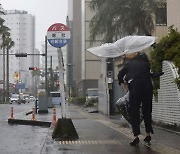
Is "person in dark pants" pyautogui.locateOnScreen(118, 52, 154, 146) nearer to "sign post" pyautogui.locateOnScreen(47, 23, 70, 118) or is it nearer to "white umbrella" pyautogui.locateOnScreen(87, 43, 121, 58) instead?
"white umbrella" pyautogui.locateOnScreen(87, 43, 121, 58)

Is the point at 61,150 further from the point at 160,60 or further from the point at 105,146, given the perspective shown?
the point at 160,60

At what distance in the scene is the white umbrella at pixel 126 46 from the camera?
980 centimetres

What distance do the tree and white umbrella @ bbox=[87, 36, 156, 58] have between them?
1364 centimetres

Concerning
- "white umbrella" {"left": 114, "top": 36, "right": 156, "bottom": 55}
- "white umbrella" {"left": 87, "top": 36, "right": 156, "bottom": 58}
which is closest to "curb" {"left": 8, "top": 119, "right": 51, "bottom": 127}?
"white umbrella" {"left": 87, "top": 36, "right": 156, "bottom": 58}

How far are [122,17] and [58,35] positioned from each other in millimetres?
12564

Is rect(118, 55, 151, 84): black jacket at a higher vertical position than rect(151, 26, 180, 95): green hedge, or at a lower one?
lower

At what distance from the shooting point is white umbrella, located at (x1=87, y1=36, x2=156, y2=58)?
9805mm

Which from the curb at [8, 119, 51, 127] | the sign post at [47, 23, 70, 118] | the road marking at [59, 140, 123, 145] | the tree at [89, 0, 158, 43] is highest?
the tree at [89, 0, 158, 43]

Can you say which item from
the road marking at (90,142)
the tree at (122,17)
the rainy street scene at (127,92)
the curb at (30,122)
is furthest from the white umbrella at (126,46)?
the tree at (122,17)

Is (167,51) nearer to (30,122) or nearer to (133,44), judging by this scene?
(133,44)

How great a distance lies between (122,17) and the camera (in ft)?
79.9

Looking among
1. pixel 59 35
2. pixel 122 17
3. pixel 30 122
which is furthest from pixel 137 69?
pixel 122 17

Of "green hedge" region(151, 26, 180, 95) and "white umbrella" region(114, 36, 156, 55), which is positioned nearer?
"white umbrella" region(114, 36, 156, 55)

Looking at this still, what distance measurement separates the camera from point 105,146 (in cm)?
935
